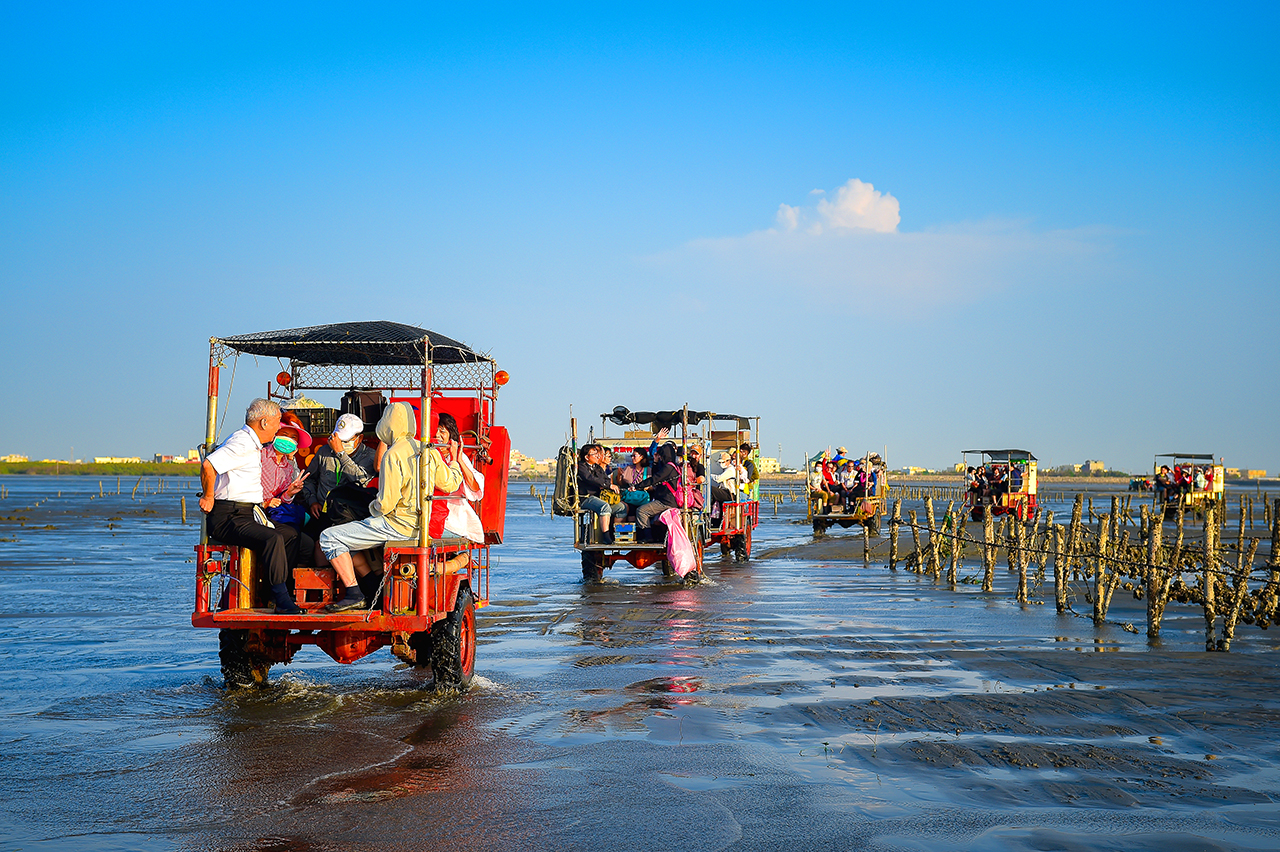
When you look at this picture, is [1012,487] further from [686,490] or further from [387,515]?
[387,515]

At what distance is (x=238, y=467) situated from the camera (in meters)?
8.17

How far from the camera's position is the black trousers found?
8148 millimetres

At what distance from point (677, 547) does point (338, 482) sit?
10.8 meters

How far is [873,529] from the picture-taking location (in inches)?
1368

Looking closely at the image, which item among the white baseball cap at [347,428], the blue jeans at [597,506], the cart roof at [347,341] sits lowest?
the blue jeans at [597,506]

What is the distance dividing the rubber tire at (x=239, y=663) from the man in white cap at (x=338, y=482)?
108 centimetres

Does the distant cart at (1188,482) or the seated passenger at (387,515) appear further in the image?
the distant cart at (1188,482)

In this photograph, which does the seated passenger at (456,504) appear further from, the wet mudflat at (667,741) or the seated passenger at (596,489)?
the seated passenger at (596,489)

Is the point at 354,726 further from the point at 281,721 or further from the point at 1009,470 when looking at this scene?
the point at 1009,470

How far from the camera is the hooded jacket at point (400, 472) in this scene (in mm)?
8305

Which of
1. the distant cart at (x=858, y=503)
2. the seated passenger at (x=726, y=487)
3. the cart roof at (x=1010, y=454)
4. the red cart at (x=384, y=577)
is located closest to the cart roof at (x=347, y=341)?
the red cart at (x=384, y=577)

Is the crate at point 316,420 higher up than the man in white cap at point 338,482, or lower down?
higher up

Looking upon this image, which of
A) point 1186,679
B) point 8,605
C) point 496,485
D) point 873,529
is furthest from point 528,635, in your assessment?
point 873,529

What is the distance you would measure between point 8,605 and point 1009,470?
2841 cm
